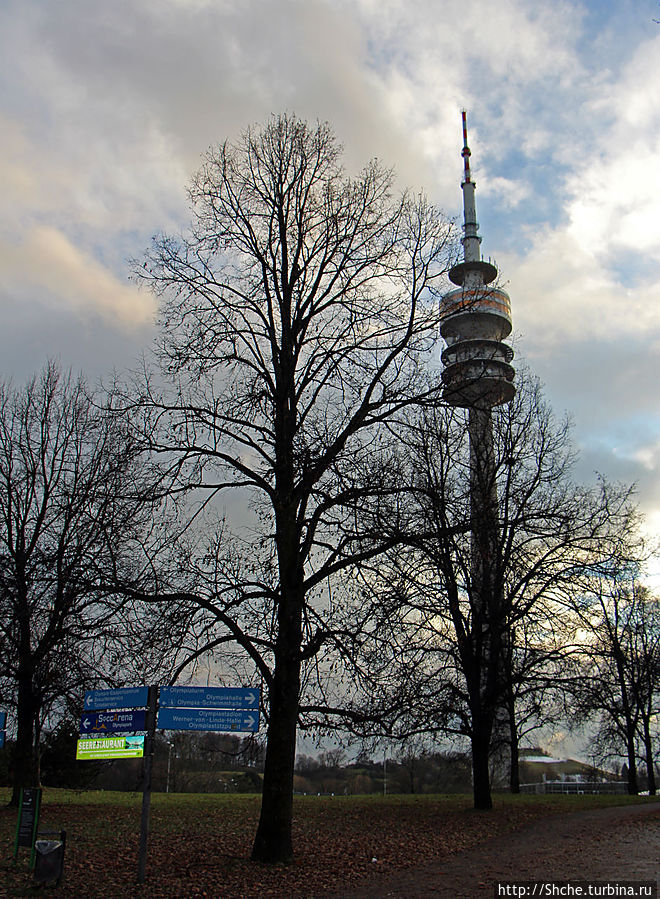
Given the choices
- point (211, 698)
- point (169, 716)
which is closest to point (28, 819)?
point (169, 716)

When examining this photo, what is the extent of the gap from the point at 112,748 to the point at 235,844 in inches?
150

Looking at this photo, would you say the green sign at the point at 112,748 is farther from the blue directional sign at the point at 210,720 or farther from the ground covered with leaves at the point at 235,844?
the ground covered with leaves at the point at 235,844

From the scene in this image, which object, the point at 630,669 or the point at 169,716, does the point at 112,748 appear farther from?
the point at 630,669

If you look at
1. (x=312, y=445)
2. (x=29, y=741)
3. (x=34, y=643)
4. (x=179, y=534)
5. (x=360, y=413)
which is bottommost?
(x=29, y=741)

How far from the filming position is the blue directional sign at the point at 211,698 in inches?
400

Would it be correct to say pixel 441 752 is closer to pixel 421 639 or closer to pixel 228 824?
pixel 421 639

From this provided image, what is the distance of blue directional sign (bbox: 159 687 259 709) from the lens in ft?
33.3

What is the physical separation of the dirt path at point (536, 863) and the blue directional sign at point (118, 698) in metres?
3.77

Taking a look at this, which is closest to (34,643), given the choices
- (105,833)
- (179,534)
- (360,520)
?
(105,833)

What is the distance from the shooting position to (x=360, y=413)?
12.7 m

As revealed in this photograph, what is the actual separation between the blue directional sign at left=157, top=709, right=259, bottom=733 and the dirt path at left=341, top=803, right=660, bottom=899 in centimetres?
249

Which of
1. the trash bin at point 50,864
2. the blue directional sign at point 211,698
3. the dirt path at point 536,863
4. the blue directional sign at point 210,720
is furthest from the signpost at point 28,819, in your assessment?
the dirt path at point 536,863

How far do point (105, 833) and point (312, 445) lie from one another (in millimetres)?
9424

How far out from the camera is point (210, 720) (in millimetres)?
10117
